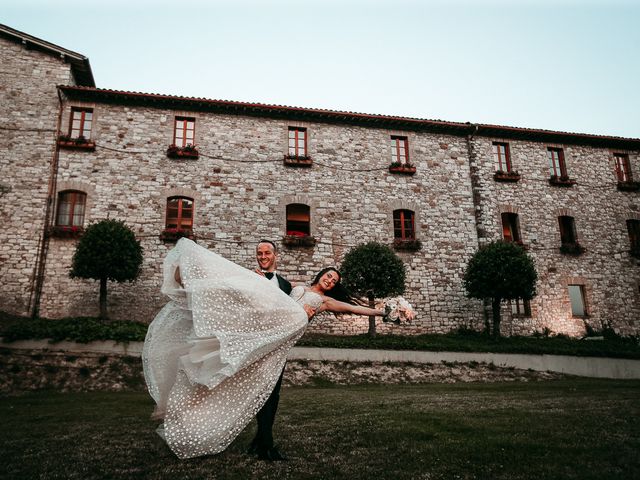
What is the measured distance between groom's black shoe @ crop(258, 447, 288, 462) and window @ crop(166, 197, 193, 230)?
40.3ft

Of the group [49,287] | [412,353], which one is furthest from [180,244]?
[49,287]

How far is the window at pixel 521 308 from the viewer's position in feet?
53.3

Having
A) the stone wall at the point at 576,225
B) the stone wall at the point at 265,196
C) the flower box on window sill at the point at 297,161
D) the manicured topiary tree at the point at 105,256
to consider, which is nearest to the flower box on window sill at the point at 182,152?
the stone wall at the point at 265,196

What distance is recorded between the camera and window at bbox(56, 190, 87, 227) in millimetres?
14102

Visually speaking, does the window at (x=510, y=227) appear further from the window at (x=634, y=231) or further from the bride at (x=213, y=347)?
the bride at (x=213, y=347)

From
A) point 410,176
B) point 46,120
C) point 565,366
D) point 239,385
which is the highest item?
point 46,120

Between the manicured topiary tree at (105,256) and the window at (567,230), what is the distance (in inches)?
664

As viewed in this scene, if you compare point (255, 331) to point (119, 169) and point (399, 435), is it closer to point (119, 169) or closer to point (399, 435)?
point (399, 435)

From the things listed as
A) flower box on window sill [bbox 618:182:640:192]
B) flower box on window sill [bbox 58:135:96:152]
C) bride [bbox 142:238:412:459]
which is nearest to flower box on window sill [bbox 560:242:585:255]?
flower box on window sill [bbox 618:182:640:192]

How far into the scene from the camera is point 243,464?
3.25 metres

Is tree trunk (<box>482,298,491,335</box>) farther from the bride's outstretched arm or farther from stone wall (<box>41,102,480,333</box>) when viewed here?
the bride's outstretched arm

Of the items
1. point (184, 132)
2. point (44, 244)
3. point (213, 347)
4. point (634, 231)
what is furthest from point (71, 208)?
point (634, 231)

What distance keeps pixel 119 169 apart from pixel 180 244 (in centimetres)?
1253

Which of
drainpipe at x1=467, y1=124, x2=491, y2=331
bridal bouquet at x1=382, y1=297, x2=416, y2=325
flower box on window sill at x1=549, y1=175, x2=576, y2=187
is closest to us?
bridal bouquet at x1=382, y1=297, x2=416, y2=325
